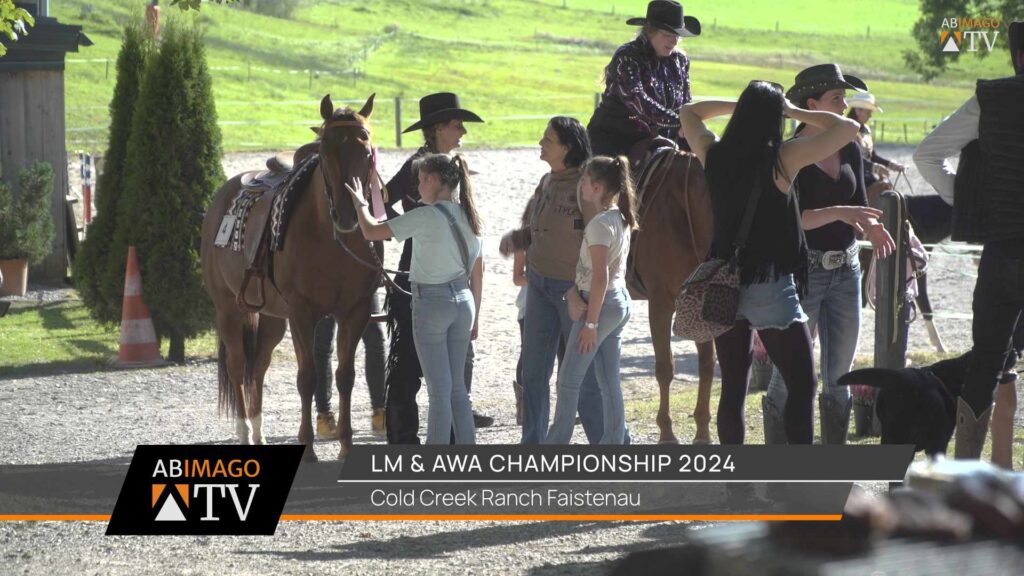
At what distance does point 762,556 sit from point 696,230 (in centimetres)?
596

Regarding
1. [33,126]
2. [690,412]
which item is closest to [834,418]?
[690,412]

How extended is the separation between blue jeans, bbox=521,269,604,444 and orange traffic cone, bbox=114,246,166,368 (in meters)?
5.66

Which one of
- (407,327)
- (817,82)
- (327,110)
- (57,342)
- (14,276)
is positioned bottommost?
(57,342)

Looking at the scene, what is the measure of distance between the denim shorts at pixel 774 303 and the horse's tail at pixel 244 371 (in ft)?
13.2

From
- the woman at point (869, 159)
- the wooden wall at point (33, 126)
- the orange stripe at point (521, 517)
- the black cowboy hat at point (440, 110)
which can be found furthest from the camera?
the wooden wall at point (33, 126)

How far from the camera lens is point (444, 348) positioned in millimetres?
6613

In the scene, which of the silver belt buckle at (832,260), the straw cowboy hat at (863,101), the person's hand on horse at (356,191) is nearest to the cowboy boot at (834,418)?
the silver belt buckle at (832,260)

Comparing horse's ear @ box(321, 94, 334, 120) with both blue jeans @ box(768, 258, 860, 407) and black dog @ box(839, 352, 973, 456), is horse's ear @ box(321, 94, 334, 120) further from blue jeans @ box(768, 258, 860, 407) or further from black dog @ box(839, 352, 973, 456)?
black dog @ box(839, 352, 973, 456)

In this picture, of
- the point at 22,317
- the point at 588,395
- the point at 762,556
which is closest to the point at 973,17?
the point at 22,317

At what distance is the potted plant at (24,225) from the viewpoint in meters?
14.3

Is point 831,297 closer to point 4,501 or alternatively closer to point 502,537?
point 502,537

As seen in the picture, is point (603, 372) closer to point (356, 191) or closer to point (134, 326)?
point (356, 191)

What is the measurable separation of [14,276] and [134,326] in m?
3.60

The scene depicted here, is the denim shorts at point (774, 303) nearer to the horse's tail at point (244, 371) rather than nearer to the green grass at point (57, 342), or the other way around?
the horse's tail at point (244, 371)
